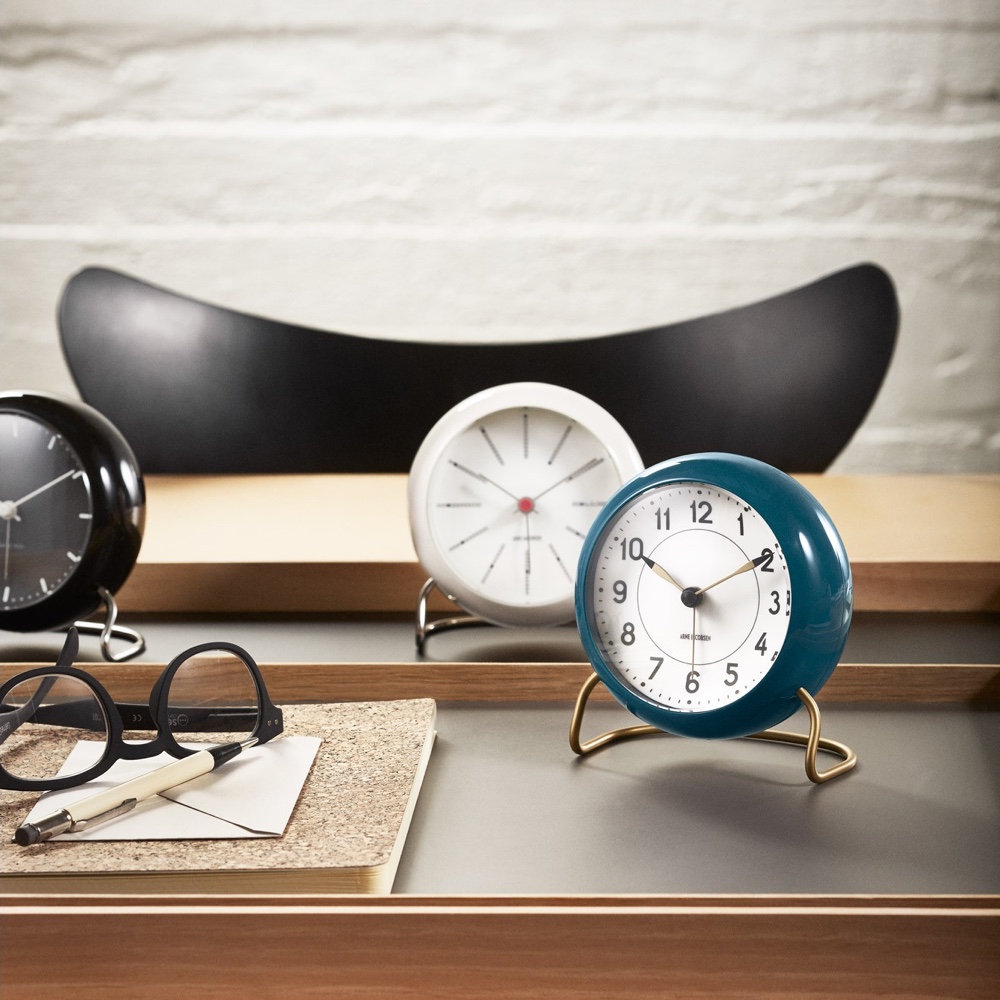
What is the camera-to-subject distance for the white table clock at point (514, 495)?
934 millimetres

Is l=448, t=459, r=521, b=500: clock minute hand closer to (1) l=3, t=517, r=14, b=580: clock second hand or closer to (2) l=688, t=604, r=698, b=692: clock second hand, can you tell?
(2) l=688, t=604, r=698, b=692: clock second hand

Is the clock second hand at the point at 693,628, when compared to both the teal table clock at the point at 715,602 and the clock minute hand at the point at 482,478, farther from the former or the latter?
the clock minute hand at the point at 482,478

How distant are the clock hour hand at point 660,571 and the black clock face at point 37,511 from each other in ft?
1.63

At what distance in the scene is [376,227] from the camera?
2.21 metres

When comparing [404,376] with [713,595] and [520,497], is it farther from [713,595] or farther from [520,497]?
[713,595]

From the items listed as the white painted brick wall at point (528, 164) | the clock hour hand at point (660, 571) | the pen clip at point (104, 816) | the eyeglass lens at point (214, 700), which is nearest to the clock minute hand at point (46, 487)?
the eyeglass lens at point (214, 700)

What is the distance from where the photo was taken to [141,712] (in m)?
0.73

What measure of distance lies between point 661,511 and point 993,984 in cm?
34

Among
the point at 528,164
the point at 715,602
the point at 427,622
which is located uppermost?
the point at 528,164

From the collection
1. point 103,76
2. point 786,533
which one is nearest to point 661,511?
point 786,533

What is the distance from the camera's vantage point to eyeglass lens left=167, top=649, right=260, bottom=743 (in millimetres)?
730

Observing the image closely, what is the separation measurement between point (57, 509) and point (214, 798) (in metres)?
0.40

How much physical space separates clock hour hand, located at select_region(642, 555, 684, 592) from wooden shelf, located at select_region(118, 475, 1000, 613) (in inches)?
14.3

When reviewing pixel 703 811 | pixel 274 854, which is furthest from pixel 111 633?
pixel 703 811
